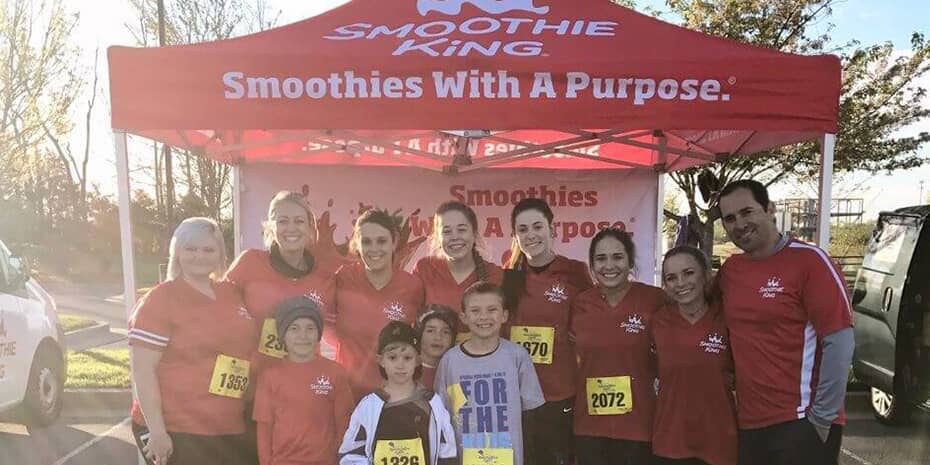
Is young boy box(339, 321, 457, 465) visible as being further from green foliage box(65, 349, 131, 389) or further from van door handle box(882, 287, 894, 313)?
green foliage box(65, 349, 131, 389)

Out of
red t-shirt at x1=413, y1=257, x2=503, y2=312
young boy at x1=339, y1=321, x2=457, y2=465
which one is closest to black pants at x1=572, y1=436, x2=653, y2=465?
young boy at x1=339, y1=321, x2=457, y2=465

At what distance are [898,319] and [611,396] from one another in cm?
376

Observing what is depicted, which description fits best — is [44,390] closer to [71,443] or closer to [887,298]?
[71,443]

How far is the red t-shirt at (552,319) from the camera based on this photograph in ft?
9.36

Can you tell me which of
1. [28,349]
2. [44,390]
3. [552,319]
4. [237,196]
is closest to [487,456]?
[552,319]

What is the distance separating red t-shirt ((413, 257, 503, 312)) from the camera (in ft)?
9.55

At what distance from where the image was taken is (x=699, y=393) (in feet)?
8.45

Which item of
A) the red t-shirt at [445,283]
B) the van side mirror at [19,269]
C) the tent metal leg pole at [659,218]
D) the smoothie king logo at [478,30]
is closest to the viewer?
the red t-shirt at [445,283]

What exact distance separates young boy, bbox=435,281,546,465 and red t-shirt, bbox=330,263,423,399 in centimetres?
36

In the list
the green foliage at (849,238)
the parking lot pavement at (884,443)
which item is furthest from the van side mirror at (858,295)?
the green foliage at (849,238)

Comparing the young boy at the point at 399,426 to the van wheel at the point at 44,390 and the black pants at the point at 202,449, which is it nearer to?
the black pants at the point at 202,449

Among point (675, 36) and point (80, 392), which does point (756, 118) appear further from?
point (80, 392)

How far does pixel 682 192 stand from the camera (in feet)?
44.0

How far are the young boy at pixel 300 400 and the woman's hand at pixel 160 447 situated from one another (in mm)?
346
